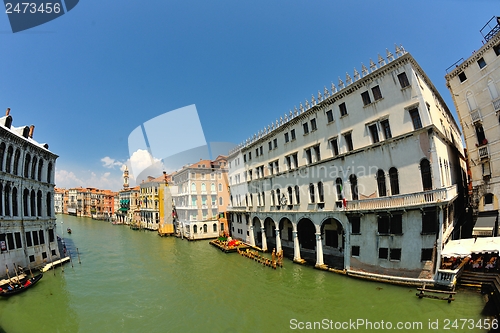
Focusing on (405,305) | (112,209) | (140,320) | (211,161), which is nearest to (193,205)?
(211,161)

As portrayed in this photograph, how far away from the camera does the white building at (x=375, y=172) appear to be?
1462 centimetres

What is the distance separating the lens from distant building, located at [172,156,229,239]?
134 feet

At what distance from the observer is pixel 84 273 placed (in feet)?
76.4

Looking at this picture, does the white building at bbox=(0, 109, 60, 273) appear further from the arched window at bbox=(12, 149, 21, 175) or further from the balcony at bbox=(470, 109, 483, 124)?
the balcony at bbox=(470, 109, 483, 124)

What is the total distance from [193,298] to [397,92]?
1989 cm

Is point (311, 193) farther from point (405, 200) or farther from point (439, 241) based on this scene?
point (439, 241)

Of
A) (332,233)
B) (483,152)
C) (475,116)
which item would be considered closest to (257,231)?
(332,233)

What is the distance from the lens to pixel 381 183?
16.8m

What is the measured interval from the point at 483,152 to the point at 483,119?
289 cm

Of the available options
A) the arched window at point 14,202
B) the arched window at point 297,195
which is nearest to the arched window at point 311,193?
the arched window at point 297,195

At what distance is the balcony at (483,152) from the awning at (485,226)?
5.40m

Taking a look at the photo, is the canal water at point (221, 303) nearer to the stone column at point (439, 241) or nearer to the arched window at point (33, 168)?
the stone column at point (439, 241)

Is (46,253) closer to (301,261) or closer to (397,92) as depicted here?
(301,261)

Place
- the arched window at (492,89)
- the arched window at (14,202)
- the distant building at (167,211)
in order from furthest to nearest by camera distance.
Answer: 1. the distant building at (167,211)
2. the arched window at (14,202)
3. the arched window at (492,89)
